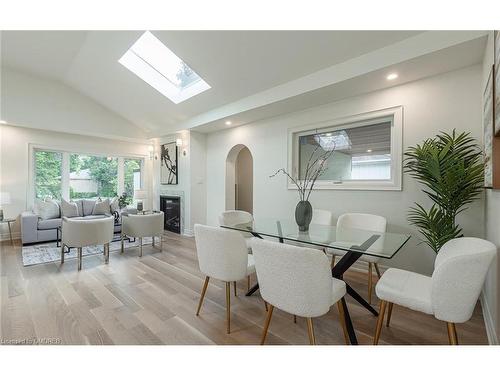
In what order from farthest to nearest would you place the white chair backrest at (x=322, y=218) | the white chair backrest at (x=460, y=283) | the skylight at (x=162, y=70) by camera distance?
the skylight at (x=162, y=70)
the white chair backrest at (x=322, y=218)
the white chair backrest at (x=460, y=283)

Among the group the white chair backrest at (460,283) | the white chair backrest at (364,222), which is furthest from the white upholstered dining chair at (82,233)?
the white chair backrest at (460,283)

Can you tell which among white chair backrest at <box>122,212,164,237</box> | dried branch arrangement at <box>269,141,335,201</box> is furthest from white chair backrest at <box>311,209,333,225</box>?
white chair backrest at <box>122,212,164,237</box>

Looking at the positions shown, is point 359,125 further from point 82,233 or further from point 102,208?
point 102,208

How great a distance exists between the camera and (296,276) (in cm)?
131

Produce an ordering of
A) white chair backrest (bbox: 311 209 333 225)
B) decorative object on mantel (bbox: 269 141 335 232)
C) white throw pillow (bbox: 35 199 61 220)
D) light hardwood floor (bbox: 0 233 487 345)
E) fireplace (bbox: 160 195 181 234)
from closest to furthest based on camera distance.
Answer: light hardwood floor (bbox: 0 233 487 345) < white chair backrest (bbox: 311 209 333 225) < decorative object on mantel (bbox: 269 141 335 232) < white throw pillow (bbox: 35 199 61 220) < fireplace (bbox: 160 195 181 234)

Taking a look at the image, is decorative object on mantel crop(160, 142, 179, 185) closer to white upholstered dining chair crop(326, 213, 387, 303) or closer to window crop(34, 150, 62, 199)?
window crop(34, 150, 62, 199)

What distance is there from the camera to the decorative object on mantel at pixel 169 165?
5672 mm

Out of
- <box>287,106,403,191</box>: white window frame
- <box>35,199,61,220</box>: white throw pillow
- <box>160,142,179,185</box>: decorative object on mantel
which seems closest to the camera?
<box>287,106,403,191</box>: white window frame

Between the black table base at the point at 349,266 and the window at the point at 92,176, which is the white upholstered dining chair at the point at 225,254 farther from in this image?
the window at the point at 92,176

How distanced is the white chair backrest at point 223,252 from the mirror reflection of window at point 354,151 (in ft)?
7.69

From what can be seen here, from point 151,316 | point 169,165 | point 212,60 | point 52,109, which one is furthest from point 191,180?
point 151,316

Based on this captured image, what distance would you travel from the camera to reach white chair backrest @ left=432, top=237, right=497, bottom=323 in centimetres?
121

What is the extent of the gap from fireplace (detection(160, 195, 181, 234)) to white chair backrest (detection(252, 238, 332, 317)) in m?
4.47

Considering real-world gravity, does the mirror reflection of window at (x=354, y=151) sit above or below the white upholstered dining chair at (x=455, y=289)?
above
